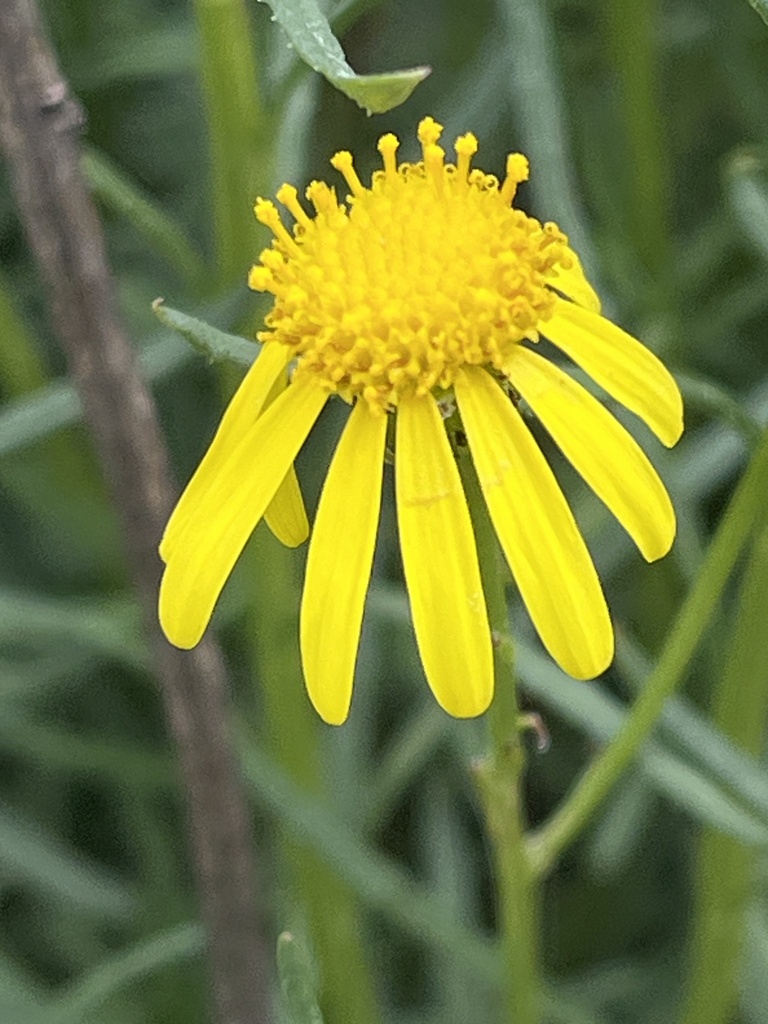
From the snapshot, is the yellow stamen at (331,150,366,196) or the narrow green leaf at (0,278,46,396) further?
the narrow green leaf at (0,278,46,396)

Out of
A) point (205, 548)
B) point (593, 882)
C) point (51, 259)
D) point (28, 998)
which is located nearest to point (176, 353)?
point (51, 259)

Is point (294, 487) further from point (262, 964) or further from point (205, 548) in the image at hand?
point (262, 964)

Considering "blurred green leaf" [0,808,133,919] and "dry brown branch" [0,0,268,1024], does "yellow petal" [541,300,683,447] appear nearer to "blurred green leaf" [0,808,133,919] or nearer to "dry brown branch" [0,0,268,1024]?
"dry brown branch" [0,0,268,1024]

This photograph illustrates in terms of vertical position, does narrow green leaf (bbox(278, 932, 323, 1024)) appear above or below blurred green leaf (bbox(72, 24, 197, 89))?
below

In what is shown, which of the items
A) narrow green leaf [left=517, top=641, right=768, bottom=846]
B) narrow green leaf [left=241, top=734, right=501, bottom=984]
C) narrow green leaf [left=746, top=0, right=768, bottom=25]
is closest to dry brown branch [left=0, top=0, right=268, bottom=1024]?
narrow green leaf [left=241, top=734, right=501, bottom=984]

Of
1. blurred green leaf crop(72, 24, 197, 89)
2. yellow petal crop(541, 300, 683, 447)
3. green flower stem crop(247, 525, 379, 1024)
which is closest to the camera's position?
yellow petal crop(541, 300, 683, 447)

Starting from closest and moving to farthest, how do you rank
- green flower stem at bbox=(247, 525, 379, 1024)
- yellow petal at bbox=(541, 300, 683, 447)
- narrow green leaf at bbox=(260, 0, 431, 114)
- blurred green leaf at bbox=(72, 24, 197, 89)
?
narrow green leaf at bbox=(260, 0, 431, 114) → yellow petal at bbox=(541, 300, 683, 447) → green flower stem at bbox=(247, 525, 379, 1024) → blurred green leaf at bbox=(72, 24, 197, 89)

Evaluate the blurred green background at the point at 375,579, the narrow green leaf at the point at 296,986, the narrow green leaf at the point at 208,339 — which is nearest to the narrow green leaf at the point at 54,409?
the blurred green background at the point at 375,579
